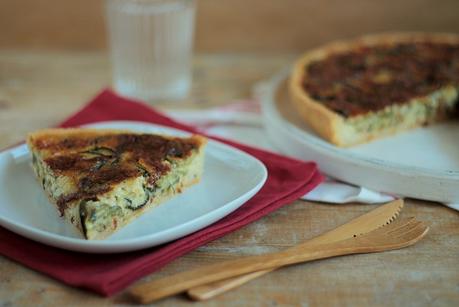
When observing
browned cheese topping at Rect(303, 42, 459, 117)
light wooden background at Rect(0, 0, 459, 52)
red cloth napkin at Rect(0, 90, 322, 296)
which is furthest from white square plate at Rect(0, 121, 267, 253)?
light wooden background at Rect(0, 0, 459, 52)

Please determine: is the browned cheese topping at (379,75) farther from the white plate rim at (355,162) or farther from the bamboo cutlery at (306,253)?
the bamboo cutlery at (306,253)

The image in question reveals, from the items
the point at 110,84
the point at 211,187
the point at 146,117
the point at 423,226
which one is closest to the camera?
the point at 423,226

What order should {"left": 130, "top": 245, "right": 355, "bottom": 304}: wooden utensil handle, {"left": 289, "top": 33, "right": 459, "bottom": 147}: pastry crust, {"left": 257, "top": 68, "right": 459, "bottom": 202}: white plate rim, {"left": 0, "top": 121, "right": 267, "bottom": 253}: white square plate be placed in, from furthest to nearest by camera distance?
{"left": 289, "top": 33, "right": 459, "bottom": 147}: pastry crust
{"left": 257, "top": 68, "right": 459, "bottom": 202}: white plate rim
{"left": 0, "top": 121, "right": 267, "bottom": 253}: white square plate
{"left": 130, "top": 245, "right": 355, "bottom": 304}: wooden utensil handle

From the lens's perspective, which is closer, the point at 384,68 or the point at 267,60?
the point at 384,68

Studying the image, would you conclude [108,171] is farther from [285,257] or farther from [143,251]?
[285,257]

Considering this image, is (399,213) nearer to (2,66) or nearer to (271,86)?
(271,86)

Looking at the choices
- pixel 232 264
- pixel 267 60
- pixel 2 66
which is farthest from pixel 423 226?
pixel 2 66

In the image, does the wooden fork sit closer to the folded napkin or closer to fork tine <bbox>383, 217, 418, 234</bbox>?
fork tine <bbox>383, 217, 418, 234</bbox>

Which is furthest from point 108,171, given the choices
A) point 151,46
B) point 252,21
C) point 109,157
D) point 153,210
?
point 252,21
